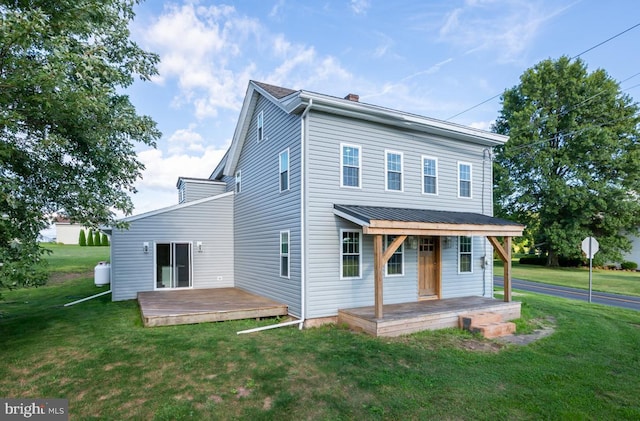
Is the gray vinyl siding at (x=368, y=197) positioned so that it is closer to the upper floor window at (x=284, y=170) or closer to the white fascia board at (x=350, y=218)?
the white fascia board at (x=350, y=218)

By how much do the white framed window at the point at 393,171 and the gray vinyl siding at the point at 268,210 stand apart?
8.77 ft

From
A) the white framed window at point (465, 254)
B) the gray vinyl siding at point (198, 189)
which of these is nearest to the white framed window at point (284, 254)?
the white framed window at point (465, 254)

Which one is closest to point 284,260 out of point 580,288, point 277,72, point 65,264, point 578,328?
point 578,328

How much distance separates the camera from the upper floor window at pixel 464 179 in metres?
11.1

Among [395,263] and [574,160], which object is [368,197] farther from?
[574,160]

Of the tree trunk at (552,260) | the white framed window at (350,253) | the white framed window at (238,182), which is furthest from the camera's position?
the tree trunk at (552,260)

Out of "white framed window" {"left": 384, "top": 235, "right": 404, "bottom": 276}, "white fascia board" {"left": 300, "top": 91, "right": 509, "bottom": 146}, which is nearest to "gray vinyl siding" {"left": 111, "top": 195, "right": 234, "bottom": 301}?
"white framed window" {"left": 384, "top": 235, "right": 404, "bottom": 276}

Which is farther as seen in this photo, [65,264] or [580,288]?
[65,264]

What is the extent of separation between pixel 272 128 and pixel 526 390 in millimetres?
8632

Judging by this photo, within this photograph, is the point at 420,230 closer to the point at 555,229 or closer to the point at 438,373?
the point at 438,373

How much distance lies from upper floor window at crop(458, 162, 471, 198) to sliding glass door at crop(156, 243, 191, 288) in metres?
10.0

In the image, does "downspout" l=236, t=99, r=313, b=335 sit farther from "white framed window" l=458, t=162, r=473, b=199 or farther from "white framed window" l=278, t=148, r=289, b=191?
A: "white framed window" l=458, t=162, r=473, b=199

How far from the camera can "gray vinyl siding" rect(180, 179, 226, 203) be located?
15.1 meters

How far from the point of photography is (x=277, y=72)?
683 inches
